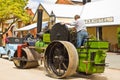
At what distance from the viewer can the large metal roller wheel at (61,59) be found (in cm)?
1148

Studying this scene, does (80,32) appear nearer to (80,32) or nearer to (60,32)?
(80,32)

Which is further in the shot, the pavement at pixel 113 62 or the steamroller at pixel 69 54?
the pavement at pixel 113 62

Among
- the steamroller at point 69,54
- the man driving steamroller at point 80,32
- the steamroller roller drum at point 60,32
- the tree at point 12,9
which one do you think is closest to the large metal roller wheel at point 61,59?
the steamroller at point 69,54

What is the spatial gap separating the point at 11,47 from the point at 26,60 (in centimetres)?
608

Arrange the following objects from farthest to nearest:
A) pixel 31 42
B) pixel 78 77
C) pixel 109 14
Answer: pixel 109 14 < pixel 31 42 < pixel 78 77

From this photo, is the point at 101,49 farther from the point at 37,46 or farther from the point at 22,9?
the point at 22,9

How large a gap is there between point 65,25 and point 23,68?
11.9ft

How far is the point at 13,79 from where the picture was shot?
464 inches

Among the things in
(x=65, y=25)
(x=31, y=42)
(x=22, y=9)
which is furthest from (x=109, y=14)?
(x=65, y=25)

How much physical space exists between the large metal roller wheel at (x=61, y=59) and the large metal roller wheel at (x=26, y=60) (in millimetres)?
1936

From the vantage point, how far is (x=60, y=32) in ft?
42.0

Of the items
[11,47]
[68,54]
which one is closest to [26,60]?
[68,54]

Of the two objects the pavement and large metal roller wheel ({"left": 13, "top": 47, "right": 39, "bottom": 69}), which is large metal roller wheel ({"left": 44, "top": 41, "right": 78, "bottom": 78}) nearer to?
large metal roller wheel ({"left": 13, "top": 47, "right": 39, "bottom": 69})

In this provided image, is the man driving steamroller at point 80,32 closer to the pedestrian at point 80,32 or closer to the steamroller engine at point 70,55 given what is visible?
the pedestrian at point 80,32
